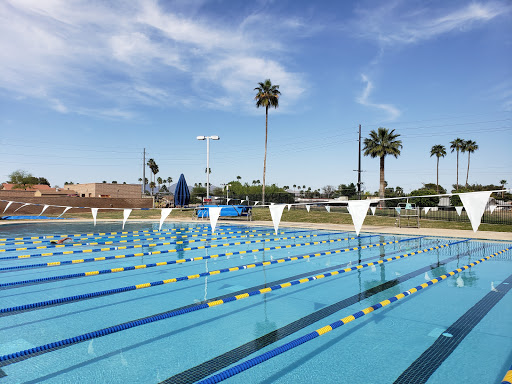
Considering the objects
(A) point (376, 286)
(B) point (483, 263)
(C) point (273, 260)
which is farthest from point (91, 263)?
(B) point (483, 263)

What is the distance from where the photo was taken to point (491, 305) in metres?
5.83

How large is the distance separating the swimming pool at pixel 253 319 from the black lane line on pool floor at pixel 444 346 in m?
0.02

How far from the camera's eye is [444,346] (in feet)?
13.6

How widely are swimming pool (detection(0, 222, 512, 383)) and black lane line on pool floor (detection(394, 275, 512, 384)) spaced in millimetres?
21

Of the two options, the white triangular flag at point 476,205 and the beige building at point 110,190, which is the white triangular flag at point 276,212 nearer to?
the white triangular flag at point 476,205

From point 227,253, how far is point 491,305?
704 centimetres

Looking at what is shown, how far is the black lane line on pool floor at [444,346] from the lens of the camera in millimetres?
3463

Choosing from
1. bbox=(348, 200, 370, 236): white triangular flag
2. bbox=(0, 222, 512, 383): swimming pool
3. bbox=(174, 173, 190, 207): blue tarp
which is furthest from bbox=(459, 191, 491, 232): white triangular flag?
bbox=(174, 173, 190, 207): blue tarp

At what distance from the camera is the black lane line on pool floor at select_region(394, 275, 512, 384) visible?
346 centimetres

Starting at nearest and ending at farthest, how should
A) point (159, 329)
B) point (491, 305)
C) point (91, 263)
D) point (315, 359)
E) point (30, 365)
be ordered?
point (30, 365) < point (315, 359) < point (159, 329) < point (491, 305) < point (91, 263)

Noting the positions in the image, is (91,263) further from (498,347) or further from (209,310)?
(498,347)

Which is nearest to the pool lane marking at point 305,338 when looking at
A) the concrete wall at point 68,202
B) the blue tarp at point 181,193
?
the blue tarp at point 181,193

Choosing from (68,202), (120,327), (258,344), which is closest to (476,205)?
(258,344)

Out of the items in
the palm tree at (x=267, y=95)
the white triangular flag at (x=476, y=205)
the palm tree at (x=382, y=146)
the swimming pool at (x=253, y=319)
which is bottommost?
the swimming pool at (x=253, y=319)
